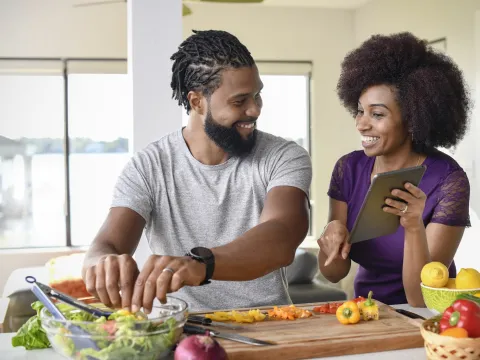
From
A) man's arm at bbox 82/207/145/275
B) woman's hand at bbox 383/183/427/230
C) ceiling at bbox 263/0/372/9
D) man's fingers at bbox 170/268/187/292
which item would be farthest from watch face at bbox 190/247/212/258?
ceiling at bbox 263/0/372/9

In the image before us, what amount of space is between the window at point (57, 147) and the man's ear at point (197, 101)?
208 inches

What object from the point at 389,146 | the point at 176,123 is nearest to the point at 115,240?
the point at 389,146

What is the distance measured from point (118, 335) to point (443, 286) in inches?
36.2

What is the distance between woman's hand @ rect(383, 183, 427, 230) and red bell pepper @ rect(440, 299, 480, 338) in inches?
23.9

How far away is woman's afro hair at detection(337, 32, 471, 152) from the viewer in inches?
93.1

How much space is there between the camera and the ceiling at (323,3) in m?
7.69

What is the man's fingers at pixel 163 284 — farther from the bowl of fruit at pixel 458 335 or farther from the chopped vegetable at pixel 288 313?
the bowl of fruit at pixel 458 335

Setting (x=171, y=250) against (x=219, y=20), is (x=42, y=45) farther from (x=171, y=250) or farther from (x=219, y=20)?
(x=171, y=250)

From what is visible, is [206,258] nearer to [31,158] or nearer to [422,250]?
[422,250]

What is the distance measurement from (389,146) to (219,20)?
5697 mm

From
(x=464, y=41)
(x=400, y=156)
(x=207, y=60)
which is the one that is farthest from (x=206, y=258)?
(x=464, y=41)

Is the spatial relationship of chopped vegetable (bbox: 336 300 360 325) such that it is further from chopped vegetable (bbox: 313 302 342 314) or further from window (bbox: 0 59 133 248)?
window (bbox: 0 59 133 248)

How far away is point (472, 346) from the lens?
134 centimetres

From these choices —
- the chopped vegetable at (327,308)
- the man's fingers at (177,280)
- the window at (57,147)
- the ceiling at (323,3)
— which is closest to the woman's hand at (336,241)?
the chopped vegetable at (327,308)
